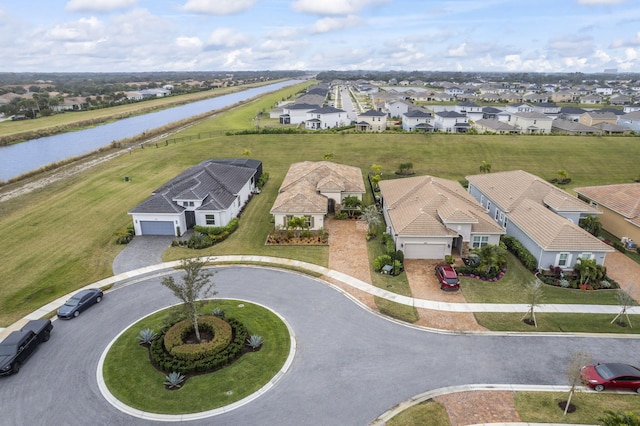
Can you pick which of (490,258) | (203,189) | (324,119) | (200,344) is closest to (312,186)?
(203,189)

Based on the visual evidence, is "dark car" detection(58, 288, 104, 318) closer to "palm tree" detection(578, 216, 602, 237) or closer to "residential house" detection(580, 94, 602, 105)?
"palm tree" detection(578, 216, 602, 237)

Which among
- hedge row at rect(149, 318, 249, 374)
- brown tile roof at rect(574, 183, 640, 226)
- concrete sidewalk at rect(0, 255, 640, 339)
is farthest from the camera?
brown tile roof at rect(574, 183, 640, 226)

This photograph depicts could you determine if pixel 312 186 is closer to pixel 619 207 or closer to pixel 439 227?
pixel 439 227

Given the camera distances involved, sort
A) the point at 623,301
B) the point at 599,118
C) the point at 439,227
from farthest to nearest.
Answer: the point at 599,118, the point at 439,227, the point at 623,301

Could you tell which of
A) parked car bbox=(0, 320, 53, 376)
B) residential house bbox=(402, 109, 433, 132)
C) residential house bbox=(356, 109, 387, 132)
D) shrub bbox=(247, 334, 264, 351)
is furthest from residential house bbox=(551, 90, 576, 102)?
parked car bbox=(0, 320, 53, 376)

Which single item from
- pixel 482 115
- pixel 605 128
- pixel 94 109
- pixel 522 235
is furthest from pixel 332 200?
pixel 94 109

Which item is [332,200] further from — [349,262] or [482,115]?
[482,115]
